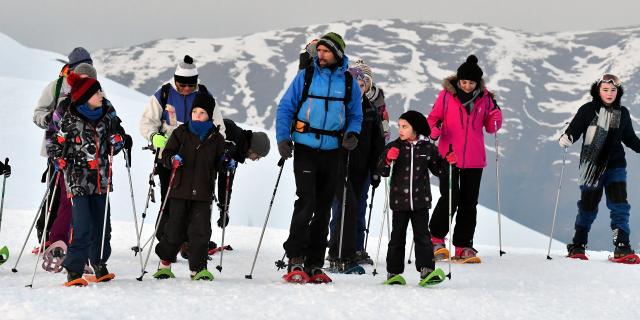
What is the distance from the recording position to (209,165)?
748cm

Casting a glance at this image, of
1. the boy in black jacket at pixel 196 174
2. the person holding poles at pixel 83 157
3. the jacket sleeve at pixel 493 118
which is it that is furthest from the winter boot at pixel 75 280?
the jacket sleeve at pixel 493 118

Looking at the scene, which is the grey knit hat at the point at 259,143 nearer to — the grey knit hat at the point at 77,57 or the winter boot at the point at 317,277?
the winter boot at the point at 317,277

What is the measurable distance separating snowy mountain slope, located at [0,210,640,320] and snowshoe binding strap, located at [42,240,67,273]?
4.0 inches

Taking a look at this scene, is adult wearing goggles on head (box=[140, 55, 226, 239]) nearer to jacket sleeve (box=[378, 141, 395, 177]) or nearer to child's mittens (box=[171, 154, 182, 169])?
child's mittens (box=[171, 154, 182, 169])

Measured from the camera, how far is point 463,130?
966 centimetres

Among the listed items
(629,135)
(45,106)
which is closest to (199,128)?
(45,106)

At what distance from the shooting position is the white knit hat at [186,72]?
848 centimetres

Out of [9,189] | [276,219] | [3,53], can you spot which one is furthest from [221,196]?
[3,53]

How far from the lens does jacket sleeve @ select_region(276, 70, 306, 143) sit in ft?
24.0

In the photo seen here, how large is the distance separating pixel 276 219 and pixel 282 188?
5.33 ft

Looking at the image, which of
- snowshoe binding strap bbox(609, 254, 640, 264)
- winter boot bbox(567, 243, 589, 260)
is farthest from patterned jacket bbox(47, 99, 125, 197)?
snowshoe binding strap bbox(609, 254, 640, 264)

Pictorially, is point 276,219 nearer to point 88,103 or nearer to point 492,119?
point 492,119

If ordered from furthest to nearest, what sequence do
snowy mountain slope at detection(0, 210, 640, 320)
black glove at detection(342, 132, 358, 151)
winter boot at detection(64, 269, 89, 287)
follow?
black glove at detection(342, 132, 358, 151) → winter boot at detection(64, 269, 89, 287) → snowy mountain slope at detection(0, 210, 640, 320)

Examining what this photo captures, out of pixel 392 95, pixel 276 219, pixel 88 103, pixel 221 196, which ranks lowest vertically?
pixel 276 219
